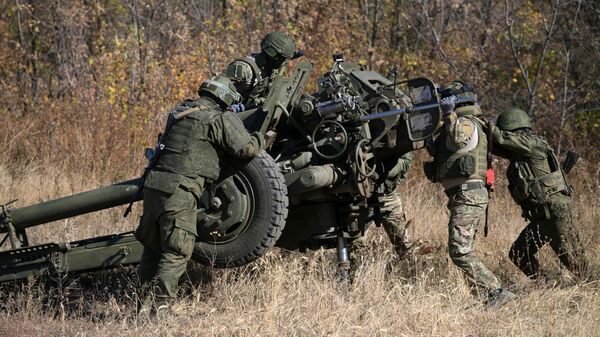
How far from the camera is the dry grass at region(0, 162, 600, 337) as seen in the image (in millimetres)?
6227

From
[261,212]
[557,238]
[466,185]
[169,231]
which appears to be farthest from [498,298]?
[169,231]

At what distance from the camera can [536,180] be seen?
25.0 feet

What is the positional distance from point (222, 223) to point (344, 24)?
8589 millimetres

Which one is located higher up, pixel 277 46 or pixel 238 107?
pixel 277 46

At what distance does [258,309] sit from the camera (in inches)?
256

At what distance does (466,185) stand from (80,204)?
10.1 feet

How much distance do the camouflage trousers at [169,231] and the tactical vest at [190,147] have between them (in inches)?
6.8

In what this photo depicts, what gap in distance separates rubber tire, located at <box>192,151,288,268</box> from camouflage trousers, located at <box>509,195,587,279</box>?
2.32m

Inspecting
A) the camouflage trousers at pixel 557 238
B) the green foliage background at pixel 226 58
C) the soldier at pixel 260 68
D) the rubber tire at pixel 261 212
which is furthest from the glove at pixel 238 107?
the green foliage background at pixel 226 58

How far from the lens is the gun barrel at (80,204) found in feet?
24.0

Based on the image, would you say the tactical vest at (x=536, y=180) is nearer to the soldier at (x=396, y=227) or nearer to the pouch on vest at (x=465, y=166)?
the pouch on vest at (x=465, y=166)

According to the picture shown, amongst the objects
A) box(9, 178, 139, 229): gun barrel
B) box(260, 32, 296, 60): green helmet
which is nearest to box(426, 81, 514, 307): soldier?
box(260, 32, 296, 60): green helmet

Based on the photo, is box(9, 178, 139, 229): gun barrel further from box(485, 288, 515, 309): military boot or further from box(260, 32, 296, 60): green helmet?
box(485, 288, 515, 309): military boot

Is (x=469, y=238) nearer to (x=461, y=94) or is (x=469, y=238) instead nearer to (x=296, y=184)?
(x=461, y=94)
